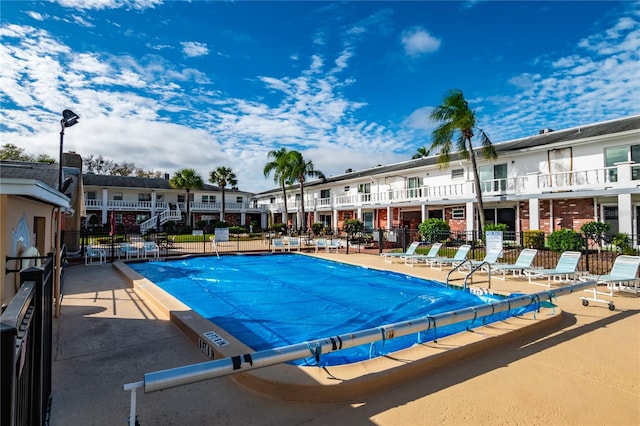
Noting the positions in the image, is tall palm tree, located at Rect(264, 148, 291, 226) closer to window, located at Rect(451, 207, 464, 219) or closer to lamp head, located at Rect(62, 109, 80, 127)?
window, located at Rect(451, 207, 464, 219)

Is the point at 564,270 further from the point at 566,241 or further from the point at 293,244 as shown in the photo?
the point at 293,244

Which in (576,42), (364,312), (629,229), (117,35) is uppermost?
(576,42)

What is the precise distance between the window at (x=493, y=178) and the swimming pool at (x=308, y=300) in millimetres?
12968

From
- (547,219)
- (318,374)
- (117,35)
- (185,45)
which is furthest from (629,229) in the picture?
(117,35)

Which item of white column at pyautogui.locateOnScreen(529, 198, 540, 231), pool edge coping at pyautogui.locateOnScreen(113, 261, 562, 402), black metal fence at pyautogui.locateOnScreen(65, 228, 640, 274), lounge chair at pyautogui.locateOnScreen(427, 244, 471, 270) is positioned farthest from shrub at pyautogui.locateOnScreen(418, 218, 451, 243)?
pool edge coping at pyautogui.locateOnScreen(113, 261, 562, 402)

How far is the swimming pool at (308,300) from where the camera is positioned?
7461mm

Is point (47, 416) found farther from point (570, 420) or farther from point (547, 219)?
point (547, 219)

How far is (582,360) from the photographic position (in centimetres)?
496

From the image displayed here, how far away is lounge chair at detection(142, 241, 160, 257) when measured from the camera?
1810cm

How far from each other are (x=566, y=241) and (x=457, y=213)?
434 inches

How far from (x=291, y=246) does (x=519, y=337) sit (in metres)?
18.0

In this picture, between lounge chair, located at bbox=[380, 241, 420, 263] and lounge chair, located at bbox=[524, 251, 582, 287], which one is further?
lounge chair, located at bbox=[380, 241, 420, 263]

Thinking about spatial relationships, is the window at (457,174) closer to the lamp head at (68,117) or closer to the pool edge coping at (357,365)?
the pool edge coping at (357,365)

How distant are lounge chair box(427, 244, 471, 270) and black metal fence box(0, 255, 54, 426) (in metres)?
13.4
